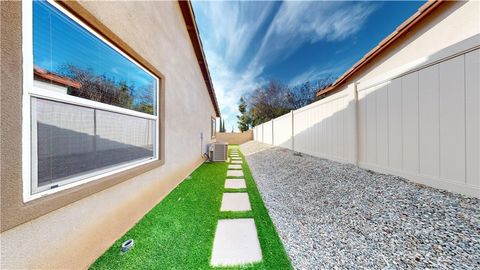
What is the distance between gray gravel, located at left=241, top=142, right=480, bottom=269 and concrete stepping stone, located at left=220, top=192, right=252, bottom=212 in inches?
16.5

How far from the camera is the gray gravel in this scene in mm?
1361

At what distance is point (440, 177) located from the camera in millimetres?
1934

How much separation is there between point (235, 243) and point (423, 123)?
9.08ft

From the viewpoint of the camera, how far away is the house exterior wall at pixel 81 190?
100cm

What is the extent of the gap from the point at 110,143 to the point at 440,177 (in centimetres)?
396

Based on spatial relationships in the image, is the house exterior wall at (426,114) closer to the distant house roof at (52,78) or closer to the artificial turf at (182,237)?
the artificial turf at (182,237)

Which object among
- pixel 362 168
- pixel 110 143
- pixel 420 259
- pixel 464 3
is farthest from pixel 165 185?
pixel 464 3

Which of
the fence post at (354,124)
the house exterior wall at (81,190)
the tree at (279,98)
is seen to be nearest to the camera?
the house exterior wall at (81,190)

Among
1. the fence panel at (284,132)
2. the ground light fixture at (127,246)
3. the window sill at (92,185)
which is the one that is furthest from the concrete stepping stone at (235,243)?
the fence panel at (284,132)

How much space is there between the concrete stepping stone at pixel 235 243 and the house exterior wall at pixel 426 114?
2.27 m

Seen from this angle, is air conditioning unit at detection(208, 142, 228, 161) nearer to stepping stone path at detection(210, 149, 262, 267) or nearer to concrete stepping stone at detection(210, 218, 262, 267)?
stepping stone path at detection(210, 149, 262, 267)

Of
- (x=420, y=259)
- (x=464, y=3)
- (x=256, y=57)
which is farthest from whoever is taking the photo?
(x=256, y=57)

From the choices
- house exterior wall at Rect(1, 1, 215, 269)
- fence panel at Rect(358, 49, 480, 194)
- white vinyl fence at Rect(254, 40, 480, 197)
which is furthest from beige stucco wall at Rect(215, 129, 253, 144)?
fence panel at Rect(358, 49, 480, 194)

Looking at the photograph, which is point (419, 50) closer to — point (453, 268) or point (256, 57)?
point (453, 268)
